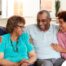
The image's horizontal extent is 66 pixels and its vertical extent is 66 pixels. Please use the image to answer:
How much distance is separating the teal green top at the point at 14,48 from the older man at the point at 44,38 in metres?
0.20

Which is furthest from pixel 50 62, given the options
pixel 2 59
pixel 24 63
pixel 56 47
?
pixel 2 59

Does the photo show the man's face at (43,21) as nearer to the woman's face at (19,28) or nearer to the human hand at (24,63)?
the woman's face at (19,28)

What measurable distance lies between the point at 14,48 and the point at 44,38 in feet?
1.54

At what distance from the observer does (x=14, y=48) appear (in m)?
2.65

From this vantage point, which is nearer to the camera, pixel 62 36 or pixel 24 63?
pixel 24 63

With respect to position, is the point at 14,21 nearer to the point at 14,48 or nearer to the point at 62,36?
the point at 14,48

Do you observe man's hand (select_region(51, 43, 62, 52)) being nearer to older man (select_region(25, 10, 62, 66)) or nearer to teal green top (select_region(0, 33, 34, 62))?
older man (select_region(25, 10, 62, 66))

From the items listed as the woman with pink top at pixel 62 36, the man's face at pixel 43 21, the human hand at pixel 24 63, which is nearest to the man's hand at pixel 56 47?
the woman with pink top at pixel 62 36

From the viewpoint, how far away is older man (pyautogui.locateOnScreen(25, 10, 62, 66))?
283 cm

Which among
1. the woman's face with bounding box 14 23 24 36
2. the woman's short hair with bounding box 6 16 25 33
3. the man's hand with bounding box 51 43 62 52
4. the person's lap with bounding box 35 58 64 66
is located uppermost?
the woman's short hair with bounding box 6 16 25 33

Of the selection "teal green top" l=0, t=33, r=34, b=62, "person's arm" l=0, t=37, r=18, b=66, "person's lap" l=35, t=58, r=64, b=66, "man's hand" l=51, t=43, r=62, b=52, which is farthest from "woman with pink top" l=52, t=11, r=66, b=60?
"person's arm" l=0, t=37, r=18, b=66

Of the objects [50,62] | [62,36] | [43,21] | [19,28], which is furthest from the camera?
[62,36]

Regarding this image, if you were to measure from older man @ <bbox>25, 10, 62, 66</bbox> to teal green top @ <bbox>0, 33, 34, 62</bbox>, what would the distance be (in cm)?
20

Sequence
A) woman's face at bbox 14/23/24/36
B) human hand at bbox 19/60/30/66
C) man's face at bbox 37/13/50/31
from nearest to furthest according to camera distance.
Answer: human hand at bbox 19/60/30/66
woman's face at bbox 14/23/24/36
man's face at bbox 37/13/50/31
